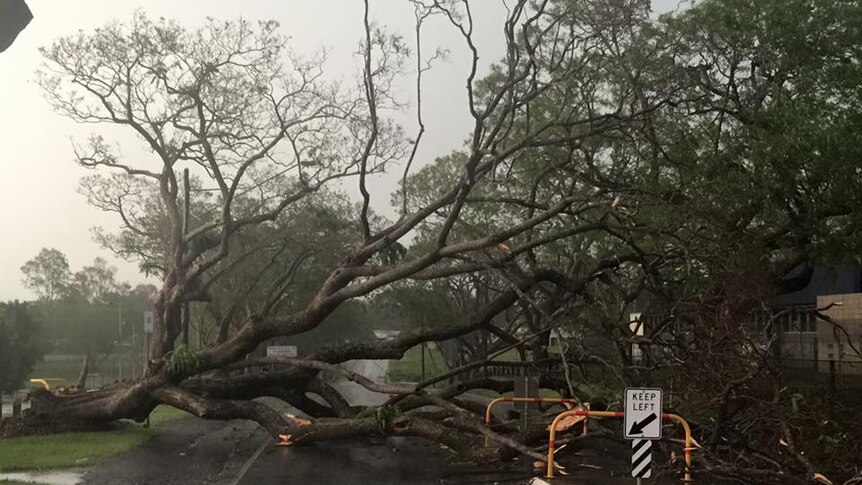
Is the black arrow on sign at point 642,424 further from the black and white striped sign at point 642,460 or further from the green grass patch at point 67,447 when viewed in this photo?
the green grass patch at point 67,447

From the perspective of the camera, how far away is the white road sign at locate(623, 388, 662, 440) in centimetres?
989

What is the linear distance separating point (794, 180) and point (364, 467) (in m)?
9.79

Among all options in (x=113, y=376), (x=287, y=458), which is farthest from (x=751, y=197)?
(x=113, y=376)

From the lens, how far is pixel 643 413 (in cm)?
996

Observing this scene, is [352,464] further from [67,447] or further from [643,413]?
[643,413]

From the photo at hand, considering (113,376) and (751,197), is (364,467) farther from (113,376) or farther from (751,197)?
(113,376)

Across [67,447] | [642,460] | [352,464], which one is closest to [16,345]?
[67,447]

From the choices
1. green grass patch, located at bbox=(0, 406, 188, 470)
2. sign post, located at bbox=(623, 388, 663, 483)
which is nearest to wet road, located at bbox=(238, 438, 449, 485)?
green grass patch, located at bbox=(0, 406, 188, 470)

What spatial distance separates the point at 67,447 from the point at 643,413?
12846 millimetres

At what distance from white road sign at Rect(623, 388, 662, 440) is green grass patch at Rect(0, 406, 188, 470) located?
10.3 m

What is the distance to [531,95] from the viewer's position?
18.8 m

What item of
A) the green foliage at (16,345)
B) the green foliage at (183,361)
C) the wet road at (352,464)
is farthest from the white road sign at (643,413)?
the green foliage at (16,345)

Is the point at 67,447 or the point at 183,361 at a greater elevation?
the point at 183,361

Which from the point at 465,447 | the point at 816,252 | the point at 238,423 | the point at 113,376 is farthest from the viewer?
the point at 113,376
